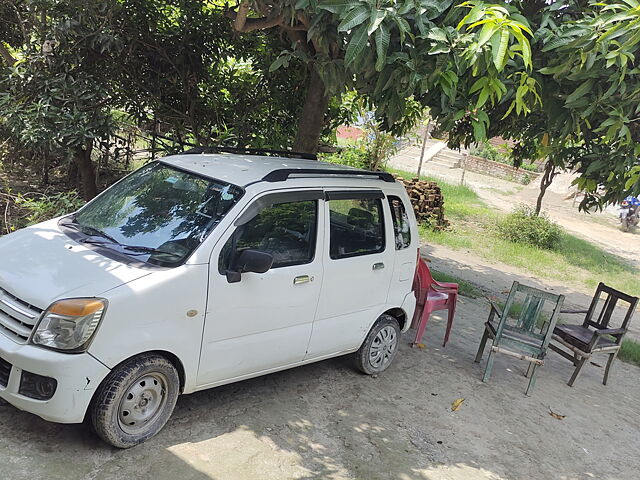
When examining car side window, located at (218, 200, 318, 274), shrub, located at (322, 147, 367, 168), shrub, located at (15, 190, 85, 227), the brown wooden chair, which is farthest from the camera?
shrub, located at (322, 147, 367, 168)

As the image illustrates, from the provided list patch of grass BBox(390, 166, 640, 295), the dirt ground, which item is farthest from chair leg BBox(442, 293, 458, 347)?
patch of grass BBox(390, 166, 640, 295)

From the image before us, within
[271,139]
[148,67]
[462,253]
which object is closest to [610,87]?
[271,139]

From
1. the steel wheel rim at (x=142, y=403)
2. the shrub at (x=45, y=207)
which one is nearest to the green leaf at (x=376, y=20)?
the steel wheel rim at (x=142, y=403)

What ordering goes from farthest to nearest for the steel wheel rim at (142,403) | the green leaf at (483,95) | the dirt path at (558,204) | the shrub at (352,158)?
the dirt path at (558,204)
the shrub at (352,158)
the green leaf at (483,95)
the steel wheel rim at (142,403)

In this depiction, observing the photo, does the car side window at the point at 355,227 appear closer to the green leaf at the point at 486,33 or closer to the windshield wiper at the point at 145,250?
the windshield wiper at the point at 145,250

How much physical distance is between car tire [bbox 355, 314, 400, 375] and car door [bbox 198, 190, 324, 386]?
83cm

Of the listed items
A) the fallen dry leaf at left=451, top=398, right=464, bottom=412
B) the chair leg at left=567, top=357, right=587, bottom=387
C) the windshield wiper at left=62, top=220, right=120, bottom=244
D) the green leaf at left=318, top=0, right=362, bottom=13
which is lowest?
the fallen dry leaf at left=451, top=398, right=464, bottom=412

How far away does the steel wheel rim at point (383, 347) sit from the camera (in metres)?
5.17

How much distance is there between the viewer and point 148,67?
7.75 metres

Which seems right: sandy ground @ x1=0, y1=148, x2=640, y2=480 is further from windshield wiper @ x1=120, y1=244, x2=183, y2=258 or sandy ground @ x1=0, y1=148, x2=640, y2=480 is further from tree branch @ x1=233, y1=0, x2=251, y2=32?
tree branch @ x1=233, y1=0, x2=251, y2=32

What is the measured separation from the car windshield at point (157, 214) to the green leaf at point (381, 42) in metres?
1.37

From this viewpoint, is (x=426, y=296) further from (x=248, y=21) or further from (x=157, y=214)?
(x=248, y=21)

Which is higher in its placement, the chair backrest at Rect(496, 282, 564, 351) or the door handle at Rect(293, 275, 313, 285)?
the door handle at Rect(293, 275, 313, 285)

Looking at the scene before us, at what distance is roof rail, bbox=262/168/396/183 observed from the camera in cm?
416
